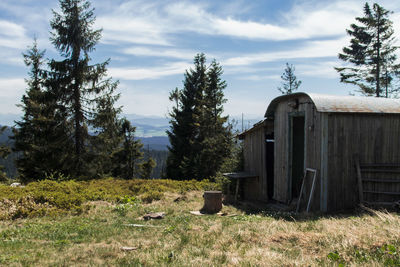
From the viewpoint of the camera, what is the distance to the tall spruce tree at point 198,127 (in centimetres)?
2683

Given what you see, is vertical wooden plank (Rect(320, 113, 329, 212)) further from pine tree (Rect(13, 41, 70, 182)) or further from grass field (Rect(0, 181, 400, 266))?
pine tree (Rect(13, 41, 70, 182))

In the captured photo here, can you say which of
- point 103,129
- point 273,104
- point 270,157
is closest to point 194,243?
point 273,104

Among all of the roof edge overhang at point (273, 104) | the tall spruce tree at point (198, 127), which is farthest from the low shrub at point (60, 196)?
the tall spruce tree at point (198, 127)

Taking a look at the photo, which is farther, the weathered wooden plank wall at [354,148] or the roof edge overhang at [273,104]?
the roof edge overhang at [273,104]

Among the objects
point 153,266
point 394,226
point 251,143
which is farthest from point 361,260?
point 251,143

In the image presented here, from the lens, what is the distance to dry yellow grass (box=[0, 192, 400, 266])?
4824mm

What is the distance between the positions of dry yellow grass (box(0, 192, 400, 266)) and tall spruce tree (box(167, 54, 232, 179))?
1834 centimetres

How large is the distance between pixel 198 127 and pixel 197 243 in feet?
89.4

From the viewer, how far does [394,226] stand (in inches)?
226

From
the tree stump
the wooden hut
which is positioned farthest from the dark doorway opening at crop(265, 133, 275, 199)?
the tree stump

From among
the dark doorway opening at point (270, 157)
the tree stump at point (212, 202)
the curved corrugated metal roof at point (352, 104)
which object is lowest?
the tree stump at point (212, 202)

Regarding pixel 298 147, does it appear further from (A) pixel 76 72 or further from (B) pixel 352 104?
(A) pixel 76 72

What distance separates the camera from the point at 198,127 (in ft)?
108

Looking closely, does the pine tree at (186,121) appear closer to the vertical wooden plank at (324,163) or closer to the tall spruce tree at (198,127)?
the tall spruce tree at (198,127)
